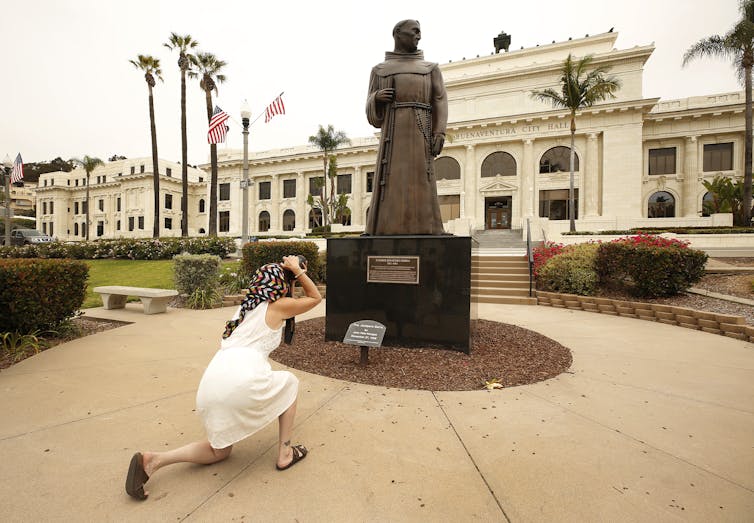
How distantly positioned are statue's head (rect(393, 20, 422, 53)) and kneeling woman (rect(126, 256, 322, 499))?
5.12 m

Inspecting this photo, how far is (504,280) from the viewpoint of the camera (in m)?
12.2

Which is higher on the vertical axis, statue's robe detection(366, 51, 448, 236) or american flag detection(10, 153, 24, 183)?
american flag detection(10, 153, 24, 183)

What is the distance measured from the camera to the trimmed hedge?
18938mm

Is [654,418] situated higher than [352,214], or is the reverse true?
[352,214]

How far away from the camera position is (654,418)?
130 inches

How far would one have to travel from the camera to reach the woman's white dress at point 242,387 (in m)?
2.16

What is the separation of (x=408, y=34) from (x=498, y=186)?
31628 millimetres

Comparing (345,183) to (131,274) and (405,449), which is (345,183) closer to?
(131,274)

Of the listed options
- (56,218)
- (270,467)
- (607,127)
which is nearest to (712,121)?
(607,127)

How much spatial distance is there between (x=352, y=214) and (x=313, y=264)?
105 ft

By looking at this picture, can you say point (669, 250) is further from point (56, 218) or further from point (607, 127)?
point (56, 218)

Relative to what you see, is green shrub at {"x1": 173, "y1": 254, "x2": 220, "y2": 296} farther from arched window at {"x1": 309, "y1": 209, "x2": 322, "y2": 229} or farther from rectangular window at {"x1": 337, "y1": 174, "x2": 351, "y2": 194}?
rectangular window at {"x1": 337, "y1": 174, "x2": 351, "y2": 194}

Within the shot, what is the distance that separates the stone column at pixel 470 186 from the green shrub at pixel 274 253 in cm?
2633

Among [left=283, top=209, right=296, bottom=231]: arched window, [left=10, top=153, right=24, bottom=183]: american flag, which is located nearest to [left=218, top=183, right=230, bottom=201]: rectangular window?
[left=283, top=209, right=296, bottom=231]: arched window
